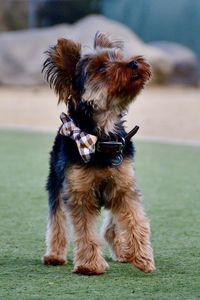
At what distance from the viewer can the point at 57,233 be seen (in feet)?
19.9

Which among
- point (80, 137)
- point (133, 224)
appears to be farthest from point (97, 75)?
point (133, 224)

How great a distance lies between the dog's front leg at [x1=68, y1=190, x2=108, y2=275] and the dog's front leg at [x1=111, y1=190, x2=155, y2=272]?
18 centimetres

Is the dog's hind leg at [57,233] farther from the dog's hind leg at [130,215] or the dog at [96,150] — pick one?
the dog's hind leg at [130,215]

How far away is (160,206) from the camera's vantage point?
8320mm

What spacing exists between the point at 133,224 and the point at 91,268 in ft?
1.36

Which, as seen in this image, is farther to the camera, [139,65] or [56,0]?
[56,0]

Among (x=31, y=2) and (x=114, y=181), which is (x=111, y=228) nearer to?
(x=114, y=181)

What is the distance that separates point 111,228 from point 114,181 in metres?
0.64

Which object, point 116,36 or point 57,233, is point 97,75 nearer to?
point 57,233

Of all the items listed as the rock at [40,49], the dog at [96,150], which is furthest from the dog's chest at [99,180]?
the rock at [40,49]

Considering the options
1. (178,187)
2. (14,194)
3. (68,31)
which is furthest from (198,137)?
(68,31)

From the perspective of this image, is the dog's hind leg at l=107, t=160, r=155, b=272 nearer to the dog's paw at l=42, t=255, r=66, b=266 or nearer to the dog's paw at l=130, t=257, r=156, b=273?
the dog's paw at l=130, t=257, r=156, b=273

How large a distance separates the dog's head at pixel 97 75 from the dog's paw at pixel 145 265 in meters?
0.95

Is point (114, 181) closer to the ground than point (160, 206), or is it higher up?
higher up
